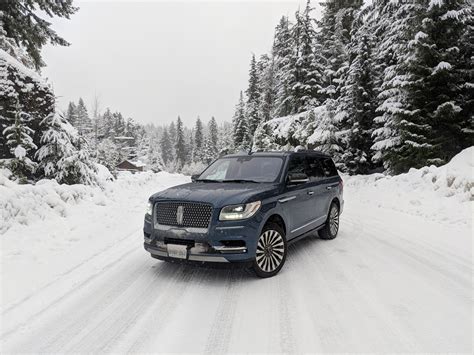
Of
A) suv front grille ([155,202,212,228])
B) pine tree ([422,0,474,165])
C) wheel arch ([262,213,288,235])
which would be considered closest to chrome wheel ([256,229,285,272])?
wheel arch ([262,213,288,235])

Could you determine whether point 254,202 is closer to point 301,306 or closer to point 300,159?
point 301,306

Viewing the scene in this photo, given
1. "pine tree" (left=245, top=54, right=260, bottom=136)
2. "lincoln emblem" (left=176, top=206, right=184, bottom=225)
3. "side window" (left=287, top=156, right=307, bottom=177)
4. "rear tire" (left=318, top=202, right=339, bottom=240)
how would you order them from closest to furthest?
"lincoln emblem" (left=176, top=206, right=184, bottom=225), "side window" (left=287, top=156, right=307, bottom=177), "rear tire" (left=318, top=202, right=339, bottom=240), "pine tree" (left=245, top=54, right=260, bottom=136)

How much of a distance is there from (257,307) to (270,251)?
1.21 metres

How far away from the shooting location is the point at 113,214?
33.2ft

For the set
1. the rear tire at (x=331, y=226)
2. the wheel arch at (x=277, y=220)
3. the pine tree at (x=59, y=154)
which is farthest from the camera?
the pine tree at (x=59, y=154)

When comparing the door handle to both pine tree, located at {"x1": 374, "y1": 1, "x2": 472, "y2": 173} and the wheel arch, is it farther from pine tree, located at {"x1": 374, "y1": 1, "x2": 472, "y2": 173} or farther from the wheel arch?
pine tree, located at {"x1": 374, "y1": 1, "x2": 472, "y2": 173}

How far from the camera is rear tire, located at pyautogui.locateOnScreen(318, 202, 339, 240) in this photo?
7.68 m

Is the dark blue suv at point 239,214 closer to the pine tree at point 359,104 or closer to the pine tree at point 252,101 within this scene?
the pine tree at point 359,104

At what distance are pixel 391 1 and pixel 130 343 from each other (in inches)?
762

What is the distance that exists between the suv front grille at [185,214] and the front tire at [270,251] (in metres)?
0.89

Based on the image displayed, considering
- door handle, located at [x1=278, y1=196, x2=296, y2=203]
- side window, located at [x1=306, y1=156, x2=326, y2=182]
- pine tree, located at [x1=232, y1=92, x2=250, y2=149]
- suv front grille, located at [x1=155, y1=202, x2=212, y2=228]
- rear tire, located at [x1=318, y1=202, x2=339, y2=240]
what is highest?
pine tree, located at [x1=232, y1=92, x2=250, y2=149]

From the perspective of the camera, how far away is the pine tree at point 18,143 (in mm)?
10492

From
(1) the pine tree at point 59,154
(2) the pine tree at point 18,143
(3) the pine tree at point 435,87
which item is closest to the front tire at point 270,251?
(2) the pine tree at point 18,143

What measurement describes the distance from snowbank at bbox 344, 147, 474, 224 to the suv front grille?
7.15 m
